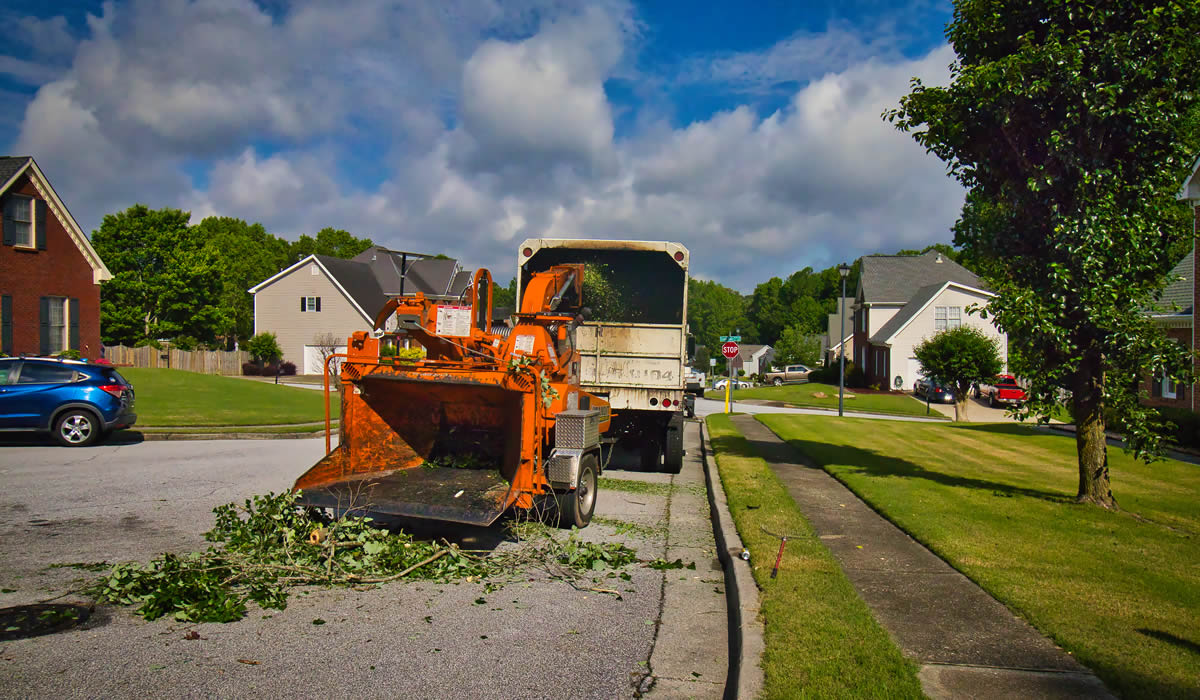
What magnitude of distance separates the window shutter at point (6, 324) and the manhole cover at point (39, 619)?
2356 centimetres

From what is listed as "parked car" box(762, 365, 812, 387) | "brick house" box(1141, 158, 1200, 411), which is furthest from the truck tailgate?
"parked car" box(762, 365, 812, 387)

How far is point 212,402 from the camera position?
21719 mm

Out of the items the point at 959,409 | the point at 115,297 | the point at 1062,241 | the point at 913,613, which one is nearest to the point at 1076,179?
the point at 1062,241

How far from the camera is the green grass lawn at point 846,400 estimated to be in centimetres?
3733

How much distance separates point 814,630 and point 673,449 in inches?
322

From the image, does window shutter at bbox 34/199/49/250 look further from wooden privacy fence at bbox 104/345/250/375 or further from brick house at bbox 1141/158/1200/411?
brick house at bbox 1141/158/1200/411

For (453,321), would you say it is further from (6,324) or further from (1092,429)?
(6,324)

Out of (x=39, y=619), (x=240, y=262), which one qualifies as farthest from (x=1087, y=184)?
(x=240, y=262)

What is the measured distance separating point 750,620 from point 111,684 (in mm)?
3764

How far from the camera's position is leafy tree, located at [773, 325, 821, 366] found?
78.2m

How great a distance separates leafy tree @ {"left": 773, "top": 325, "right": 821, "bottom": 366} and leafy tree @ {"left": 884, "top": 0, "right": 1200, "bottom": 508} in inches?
2715

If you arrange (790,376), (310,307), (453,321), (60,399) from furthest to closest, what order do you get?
(790,376) < (310,307) < (60,399) < (453,321)

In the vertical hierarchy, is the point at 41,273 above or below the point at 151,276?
below

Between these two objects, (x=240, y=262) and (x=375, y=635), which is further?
(x=240, y=262)
